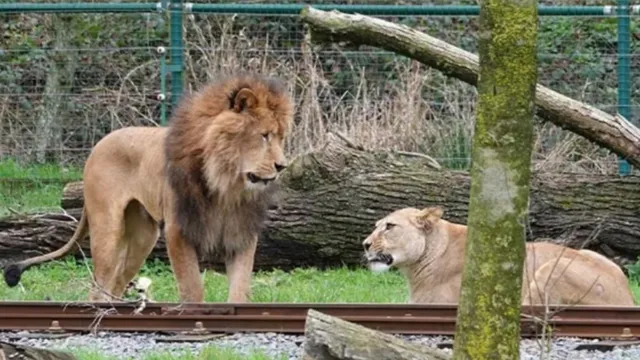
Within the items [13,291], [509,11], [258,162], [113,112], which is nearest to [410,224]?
[258,162]

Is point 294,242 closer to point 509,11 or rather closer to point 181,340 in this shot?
point 181,340

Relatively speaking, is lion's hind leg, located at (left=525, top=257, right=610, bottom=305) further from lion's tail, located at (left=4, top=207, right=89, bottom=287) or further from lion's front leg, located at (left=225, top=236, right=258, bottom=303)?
lion's tail, located at (left=4, top=207, right=89, bottom=287)

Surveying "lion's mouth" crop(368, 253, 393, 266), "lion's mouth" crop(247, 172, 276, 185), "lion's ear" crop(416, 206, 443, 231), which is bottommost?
"lion's mouth" crop(368, 253, 393, 266)

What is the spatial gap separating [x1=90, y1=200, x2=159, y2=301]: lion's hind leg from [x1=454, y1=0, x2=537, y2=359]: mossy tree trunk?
4.90 m

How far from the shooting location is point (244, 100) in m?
8.68

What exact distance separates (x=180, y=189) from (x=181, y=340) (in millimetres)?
1762

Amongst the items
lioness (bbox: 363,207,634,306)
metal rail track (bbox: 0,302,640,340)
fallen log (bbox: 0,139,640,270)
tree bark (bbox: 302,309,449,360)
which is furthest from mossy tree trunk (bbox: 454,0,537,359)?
fallen log (bbox: 0,139,640,270)

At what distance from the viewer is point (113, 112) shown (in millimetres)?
14258

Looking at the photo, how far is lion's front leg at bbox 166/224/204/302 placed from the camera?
333 inches

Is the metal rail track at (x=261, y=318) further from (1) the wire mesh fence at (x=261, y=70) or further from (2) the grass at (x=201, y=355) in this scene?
(1) the wire mesh fence at (x=261, y=70)

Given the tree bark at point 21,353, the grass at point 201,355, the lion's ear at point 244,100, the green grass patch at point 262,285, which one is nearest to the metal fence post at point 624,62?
the green grass patch at point 262,285

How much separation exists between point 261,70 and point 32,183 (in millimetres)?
2473

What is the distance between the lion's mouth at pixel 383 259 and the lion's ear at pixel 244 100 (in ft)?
3.95

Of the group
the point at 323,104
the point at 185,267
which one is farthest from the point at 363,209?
the point at 323,104
